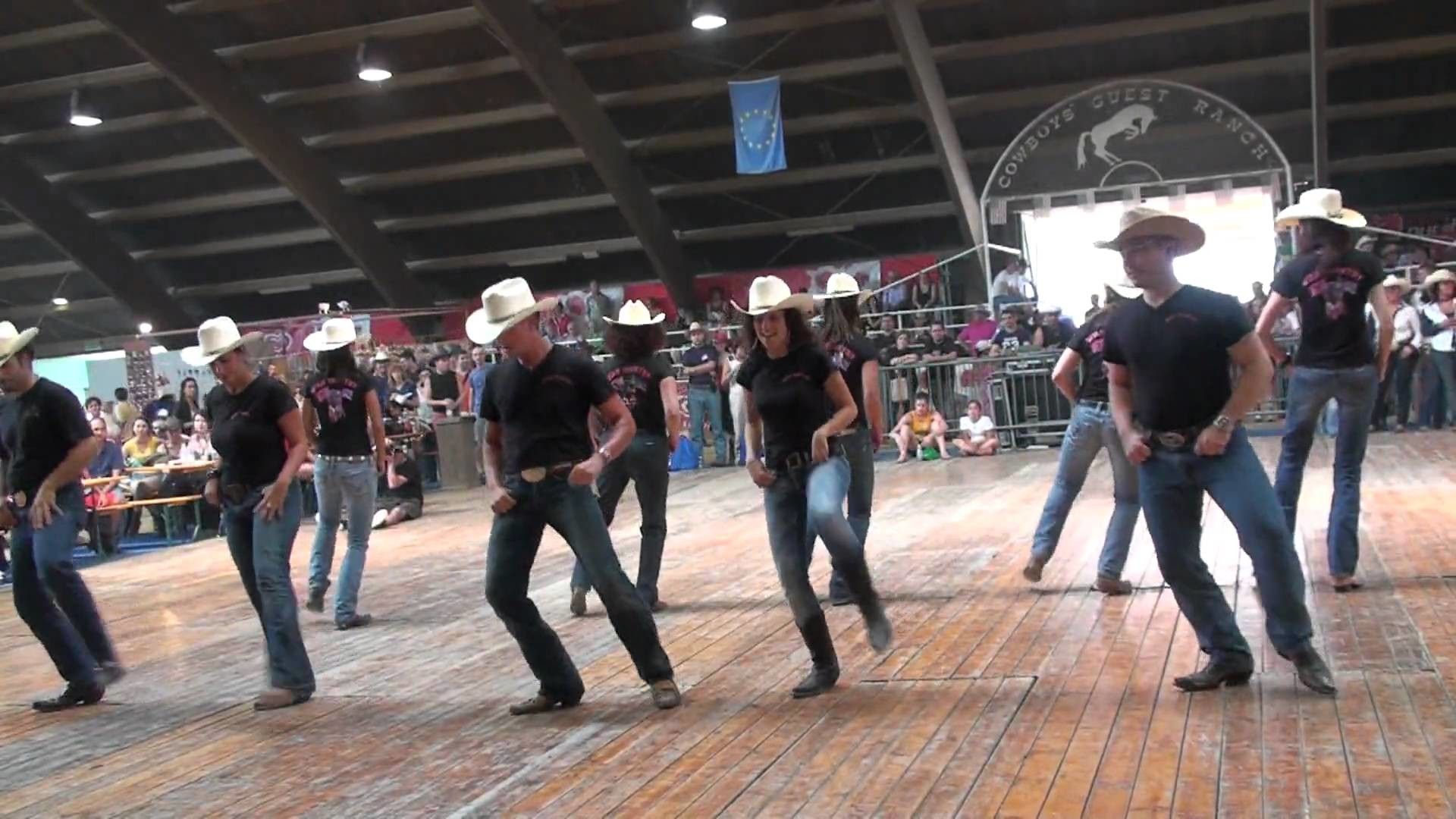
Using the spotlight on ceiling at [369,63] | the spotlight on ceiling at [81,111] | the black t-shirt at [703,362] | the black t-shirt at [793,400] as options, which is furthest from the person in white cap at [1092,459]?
the spotlight on ceiling at [81,111]

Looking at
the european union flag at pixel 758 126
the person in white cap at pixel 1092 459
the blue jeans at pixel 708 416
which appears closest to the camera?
the person in white cap at pixel 1092 459

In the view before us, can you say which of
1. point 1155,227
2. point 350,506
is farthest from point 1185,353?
point 350,506

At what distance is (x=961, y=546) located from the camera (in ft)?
31.5

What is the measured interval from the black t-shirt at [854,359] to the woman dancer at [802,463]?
4.72 feet

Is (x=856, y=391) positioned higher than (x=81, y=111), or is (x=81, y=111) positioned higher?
(x=81, y=111)

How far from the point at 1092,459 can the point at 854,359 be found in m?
1.28

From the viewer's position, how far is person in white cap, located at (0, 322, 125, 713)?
674 cm

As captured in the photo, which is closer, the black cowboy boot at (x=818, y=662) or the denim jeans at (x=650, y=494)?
the black cowboy boot at (x=818, y=662)

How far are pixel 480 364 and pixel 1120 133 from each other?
801 cm

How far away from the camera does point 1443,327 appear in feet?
49.3

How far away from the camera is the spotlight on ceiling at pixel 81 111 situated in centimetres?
2203

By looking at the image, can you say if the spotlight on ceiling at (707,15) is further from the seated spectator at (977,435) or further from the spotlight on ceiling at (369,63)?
the seated spectator at (977,435)

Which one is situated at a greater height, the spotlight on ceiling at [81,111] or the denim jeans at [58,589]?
the spotlight on ceiling at [81,111]

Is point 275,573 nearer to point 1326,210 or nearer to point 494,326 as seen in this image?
point 494,326
